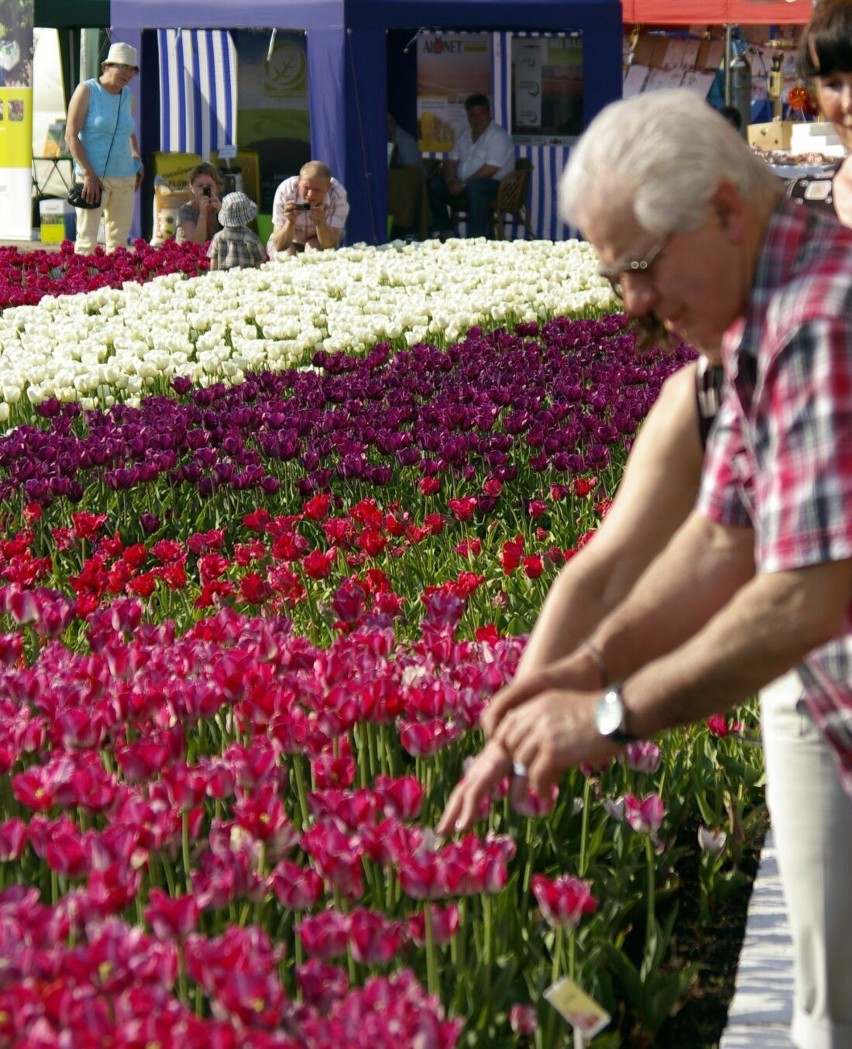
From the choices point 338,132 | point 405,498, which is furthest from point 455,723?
point 338,132

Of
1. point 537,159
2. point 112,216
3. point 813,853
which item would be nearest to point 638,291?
point 813,853

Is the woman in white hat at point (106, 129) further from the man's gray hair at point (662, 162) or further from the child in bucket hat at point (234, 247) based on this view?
the man's gray hair at point (662, 162)

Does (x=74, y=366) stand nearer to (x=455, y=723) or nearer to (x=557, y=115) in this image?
(x=455, y=723)

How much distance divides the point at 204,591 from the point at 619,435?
2.71 m

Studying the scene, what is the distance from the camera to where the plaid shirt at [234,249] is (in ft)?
44.0

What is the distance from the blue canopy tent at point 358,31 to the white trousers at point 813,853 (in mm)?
13681

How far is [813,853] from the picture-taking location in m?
2.18

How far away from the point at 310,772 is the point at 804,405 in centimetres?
168

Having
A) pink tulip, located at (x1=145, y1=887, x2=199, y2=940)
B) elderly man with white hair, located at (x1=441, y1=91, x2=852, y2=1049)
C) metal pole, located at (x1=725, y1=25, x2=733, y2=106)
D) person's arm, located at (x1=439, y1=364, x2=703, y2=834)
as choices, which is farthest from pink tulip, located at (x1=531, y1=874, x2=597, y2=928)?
metal pole, located at (x1=725, y1=25, x2=733, y2=106)

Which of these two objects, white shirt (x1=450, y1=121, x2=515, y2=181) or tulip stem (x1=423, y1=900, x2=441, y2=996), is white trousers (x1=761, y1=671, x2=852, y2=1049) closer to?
tulip stem (x1=423, y1=900, x2=441, y2=996)

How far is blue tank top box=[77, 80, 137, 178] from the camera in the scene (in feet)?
45.6

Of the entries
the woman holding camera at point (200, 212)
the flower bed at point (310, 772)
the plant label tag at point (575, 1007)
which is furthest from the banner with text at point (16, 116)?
the plant label tag at point (575, 1007)

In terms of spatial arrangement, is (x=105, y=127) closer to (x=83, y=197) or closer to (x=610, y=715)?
(x=83, y=197)

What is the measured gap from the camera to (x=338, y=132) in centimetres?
1550
